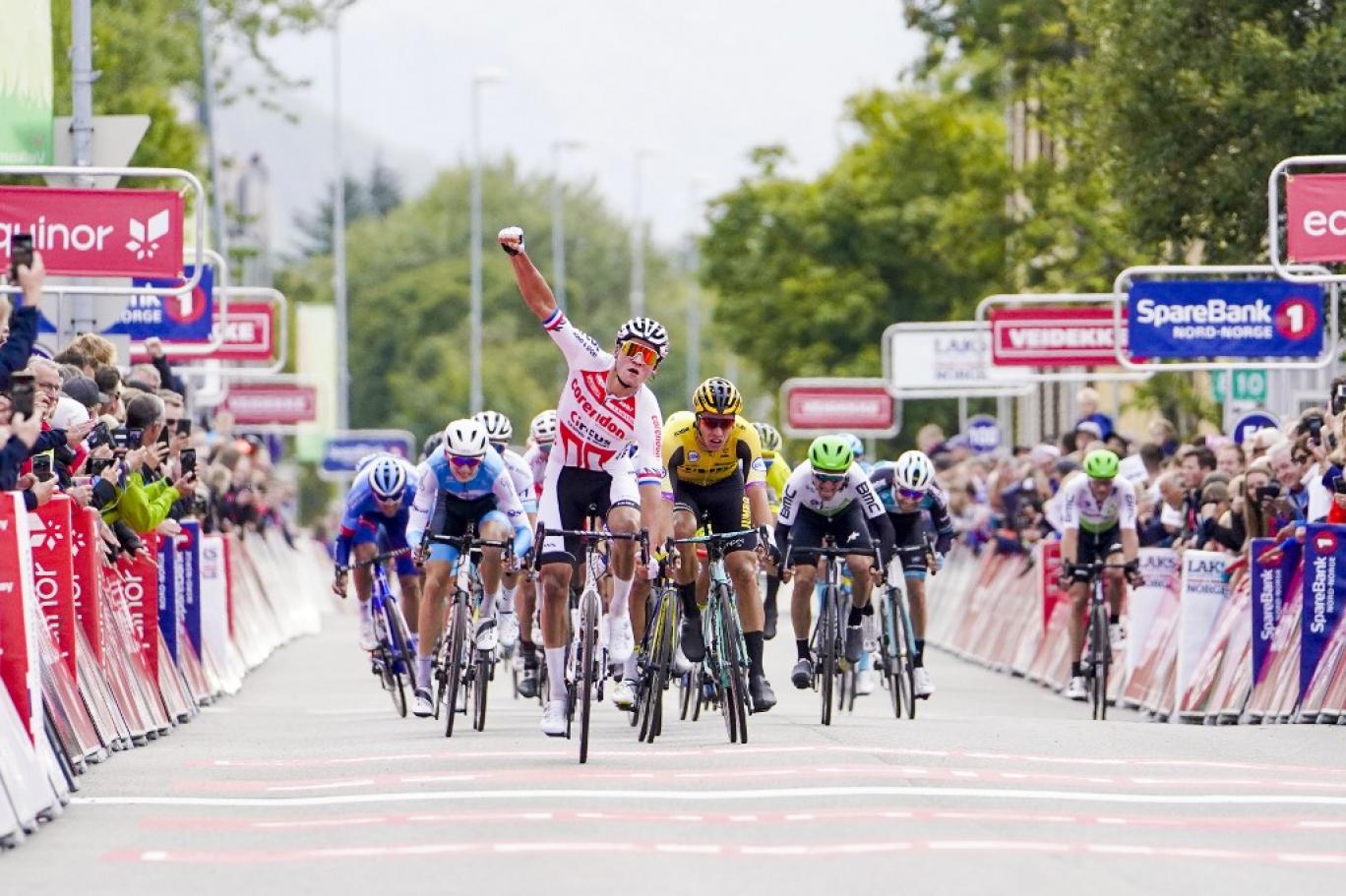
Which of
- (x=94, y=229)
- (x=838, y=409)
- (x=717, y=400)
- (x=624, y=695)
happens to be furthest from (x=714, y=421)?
(x=838, y=409)

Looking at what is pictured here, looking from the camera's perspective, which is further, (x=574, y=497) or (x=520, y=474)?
(x=520, y=474)

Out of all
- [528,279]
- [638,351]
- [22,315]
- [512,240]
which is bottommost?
[638,351]

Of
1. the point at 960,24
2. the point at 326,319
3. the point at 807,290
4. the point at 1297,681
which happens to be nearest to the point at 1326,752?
the point at 1297,681

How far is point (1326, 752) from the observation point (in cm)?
1543

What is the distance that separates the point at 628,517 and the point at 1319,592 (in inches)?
210

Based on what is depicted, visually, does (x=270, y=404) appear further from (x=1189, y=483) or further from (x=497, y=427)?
(x=497, y=427)

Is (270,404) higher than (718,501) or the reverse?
higher

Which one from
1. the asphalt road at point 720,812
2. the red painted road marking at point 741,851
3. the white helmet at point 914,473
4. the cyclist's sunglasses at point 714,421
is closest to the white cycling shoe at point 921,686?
the white helmet at point 914,473

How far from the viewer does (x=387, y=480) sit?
19656 mm

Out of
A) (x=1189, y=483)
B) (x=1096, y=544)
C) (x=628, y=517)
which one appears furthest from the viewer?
(x=1189, y=483)

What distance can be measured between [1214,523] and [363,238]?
352 feet

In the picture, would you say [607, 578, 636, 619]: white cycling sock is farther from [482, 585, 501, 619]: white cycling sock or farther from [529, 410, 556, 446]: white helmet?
[529, 410, 556, 446]: white helmet

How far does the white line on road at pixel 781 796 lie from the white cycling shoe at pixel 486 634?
14.3 feet

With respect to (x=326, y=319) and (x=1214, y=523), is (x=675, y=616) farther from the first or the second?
(x=326, y=319)
